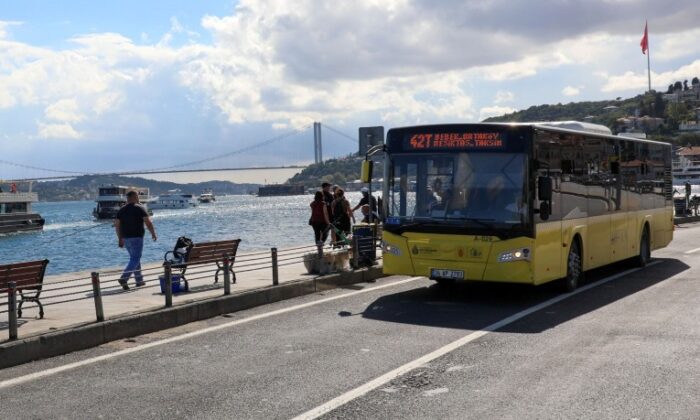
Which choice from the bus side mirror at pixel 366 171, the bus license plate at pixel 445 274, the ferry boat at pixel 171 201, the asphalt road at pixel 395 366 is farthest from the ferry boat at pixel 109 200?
the asphalt road at pixel 395 366

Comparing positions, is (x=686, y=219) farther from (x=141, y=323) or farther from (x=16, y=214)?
(x=16, y=214)

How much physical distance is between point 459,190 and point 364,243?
13.9 feet

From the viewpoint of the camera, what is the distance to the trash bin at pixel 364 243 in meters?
16.5

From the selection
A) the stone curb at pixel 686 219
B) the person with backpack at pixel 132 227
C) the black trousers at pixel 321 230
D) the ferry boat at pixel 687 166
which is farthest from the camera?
the ferry boat at pixel 687 166

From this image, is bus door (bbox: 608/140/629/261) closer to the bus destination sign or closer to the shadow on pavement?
the shadow on pavement

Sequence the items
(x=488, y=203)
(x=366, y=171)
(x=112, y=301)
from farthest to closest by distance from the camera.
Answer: (x=366, y=171) < (x=488, y=203) < (x=112, y=301)

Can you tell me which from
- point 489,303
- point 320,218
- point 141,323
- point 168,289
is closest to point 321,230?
point 320,218

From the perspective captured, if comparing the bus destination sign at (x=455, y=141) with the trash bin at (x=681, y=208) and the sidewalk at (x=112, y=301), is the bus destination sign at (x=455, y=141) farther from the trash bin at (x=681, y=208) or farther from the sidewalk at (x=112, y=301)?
the trash bin at (x=681, y=208)

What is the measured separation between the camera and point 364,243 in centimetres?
1673

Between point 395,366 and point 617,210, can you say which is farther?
point 617,210

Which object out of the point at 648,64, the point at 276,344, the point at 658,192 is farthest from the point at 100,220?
the point at 276,344

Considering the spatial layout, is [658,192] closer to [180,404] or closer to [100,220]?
[180,404]

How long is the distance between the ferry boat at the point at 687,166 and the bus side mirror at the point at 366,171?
15816 cm

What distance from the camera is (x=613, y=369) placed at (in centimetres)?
793
